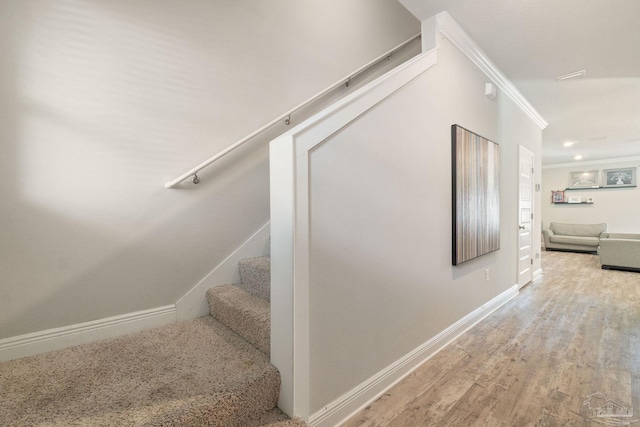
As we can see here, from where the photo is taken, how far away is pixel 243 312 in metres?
1.53

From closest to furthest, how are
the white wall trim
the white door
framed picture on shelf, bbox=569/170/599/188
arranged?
1. the white wall trim
2. the white door
3. framed picture on shelf, bbox=569/170/599/188

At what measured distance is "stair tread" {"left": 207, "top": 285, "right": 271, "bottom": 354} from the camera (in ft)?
4.66

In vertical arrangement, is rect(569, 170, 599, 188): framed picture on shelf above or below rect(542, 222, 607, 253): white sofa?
above

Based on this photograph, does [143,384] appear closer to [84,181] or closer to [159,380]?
[159,380]

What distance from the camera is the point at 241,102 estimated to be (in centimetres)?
187

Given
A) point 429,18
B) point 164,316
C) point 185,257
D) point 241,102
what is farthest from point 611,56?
point 164,316

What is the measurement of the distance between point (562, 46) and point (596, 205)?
8.54 meters

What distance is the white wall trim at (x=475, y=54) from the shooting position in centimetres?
220

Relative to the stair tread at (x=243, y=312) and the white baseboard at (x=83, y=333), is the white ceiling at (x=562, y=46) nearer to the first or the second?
the stair tread at (x=243, y=312)

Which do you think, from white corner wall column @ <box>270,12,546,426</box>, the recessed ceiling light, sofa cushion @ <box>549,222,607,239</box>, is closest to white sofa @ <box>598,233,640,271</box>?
sofa cushion @ <box>549,222,607,239</box>

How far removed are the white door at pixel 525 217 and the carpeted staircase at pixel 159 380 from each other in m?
3.70

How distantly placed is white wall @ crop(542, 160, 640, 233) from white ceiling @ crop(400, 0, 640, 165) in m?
5.08

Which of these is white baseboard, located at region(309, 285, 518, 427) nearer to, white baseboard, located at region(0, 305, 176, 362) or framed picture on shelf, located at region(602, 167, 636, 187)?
white baseboard, located at region(0, 305, 176, 362)

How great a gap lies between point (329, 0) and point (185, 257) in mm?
2407
